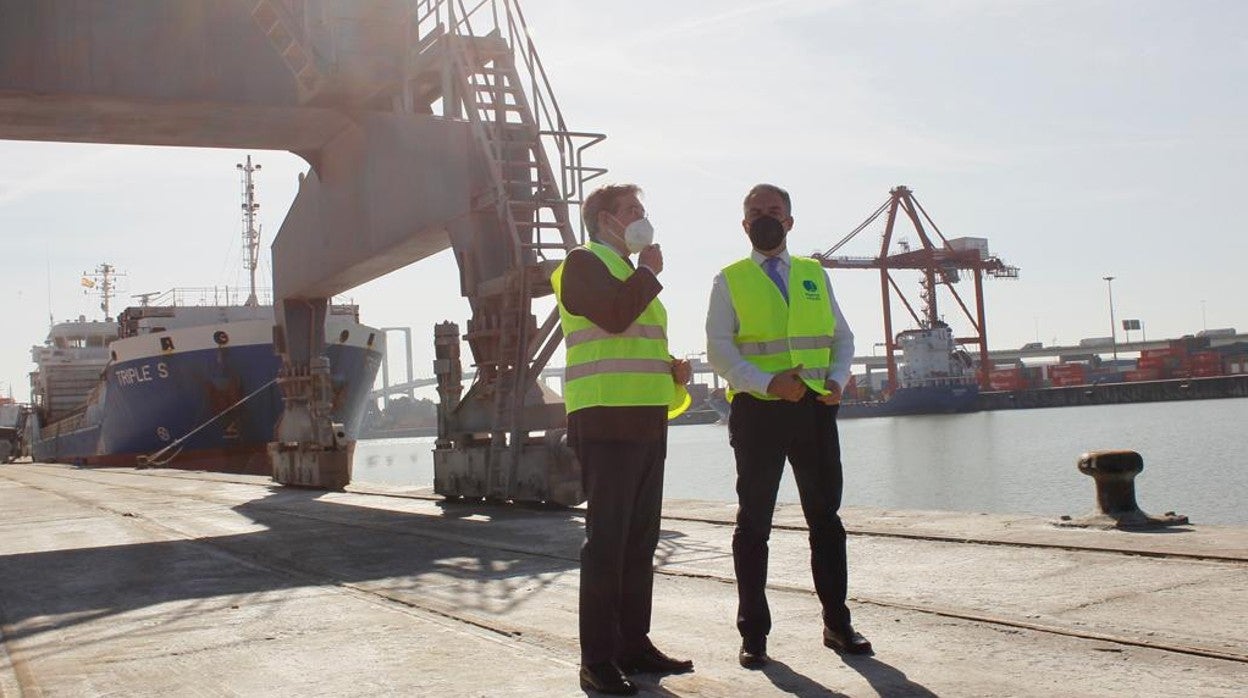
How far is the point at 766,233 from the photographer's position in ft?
15.3

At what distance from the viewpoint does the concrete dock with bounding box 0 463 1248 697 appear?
166 inches

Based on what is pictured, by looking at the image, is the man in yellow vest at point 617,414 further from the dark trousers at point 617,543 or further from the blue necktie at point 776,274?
the blue necktie at point 776,274

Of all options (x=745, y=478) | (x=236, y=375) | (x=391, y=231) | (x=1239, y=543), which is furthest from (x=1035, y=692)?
(x=236, y=375)

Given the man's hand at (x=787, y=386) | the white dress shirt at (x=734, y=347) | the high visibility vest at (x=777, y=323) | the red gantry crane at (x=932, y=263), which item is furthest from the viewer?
the red gantry crane at (x=932, y=263)

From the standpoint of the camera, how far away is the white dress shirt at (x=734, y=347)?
4.50 m

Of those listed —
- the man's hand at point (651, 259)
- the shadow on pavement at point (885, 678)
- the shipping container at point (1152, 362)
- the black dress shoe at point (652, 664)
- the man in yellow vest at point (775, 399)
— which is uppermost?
the shipping container at point (1152, 362)

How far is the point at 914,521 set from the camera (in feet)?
30.1

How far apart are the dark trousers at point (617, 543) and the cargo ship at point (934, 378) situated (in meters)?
98.5

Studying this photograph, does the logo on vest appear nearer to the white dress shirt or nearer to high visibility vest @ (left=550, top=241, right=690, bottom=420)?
the white dress shirt

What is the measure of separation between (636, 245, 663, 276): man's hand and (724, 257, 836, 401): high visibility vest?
0.47 m

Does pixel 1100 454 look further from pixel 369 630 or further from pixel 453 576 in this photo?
pixel 369 630

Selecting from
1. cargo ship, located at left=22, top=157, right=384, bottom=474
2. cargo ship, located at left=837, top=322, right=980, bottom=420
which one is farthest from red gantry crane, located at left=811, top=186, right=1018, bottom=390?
cargo ship, located at left=22, top=157, right=384, bottom=474

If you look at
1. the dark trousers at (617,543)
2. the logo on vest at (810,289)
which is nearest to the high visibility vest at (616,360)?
the dark trousers at (617,543)

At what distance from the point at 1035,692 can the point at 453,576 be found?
4447 millimetres
